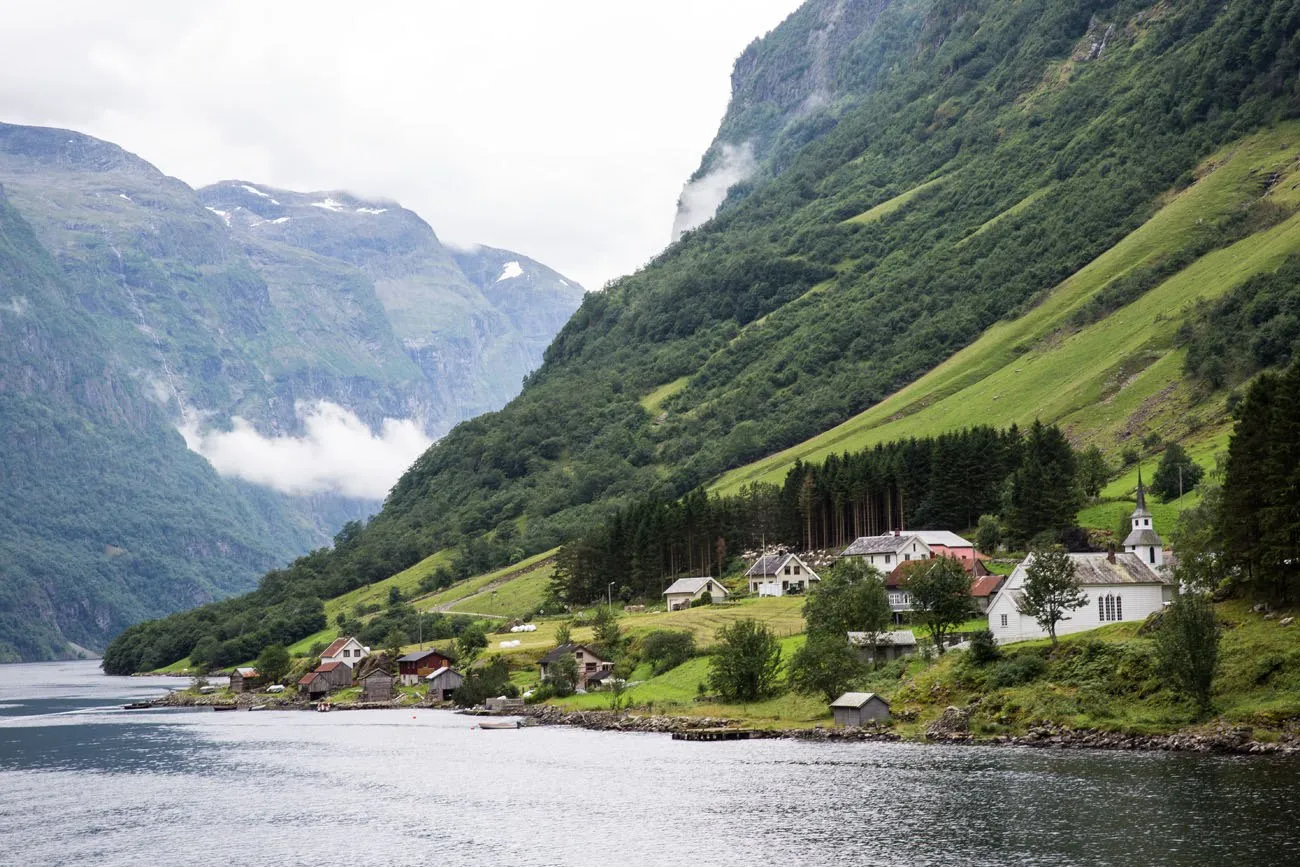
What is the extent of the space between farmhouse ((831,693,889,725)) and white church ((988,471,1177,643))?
1399cm

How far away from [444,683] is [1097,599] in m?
86.4

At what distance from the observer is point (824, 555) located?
589 ft

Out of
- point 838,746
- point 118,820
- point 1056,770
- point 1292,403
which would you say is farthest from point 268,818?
point 1292,403

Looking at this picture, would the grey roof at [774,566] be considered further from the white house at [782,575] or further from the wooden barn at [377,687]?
the wooden barn at [377,687]

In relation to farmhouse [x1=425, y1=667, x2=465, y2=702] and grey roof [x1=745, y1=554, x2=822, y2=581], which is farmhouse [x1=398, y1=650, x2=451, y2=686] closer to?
farmhouse [x1=425, y1=667, x2=465, y2=702]

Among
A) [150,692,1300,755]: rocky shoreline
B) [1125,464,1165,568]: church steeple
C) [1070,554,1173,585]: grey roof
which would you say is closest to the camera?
[150,692,1300,755]: rocky shoreline

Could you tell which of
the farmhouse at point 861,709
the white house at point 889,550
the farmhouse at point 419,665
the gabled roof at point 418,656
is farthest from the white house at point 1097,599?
the gabled roof at point 418,656

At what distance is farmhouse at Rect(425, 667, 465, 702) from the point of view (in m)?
170

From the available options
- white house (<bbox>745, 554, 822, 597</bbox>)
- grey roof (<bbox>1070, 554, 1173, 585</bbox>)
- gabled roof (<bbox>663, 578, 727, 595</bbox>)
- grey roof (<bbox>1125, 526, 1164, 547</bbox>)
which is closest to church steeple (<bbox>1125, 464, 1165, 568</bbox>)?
grey roof (<bbox>1125, 526, 1164, 547</bbox>)

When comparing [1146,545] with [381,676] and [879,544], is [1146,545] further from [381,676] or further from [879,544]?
[381,676]

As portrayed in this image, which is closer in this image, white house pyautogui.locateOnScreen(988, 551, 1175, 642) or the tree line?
white house pyautogui.locateOnScreen(988, 551, 1175, 642)

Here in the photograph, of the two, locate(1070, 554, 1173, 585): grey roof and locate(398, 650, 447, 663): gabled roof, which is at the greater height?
locate(1070, 554, 1173, 585): grey roof

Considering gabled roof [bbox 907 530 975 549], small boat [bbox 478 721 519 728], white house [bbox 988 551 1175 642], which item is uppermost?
gabled roof [bbox 907 530 975 549]

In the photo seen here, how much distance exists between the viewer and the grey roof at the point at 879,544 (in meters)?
159
